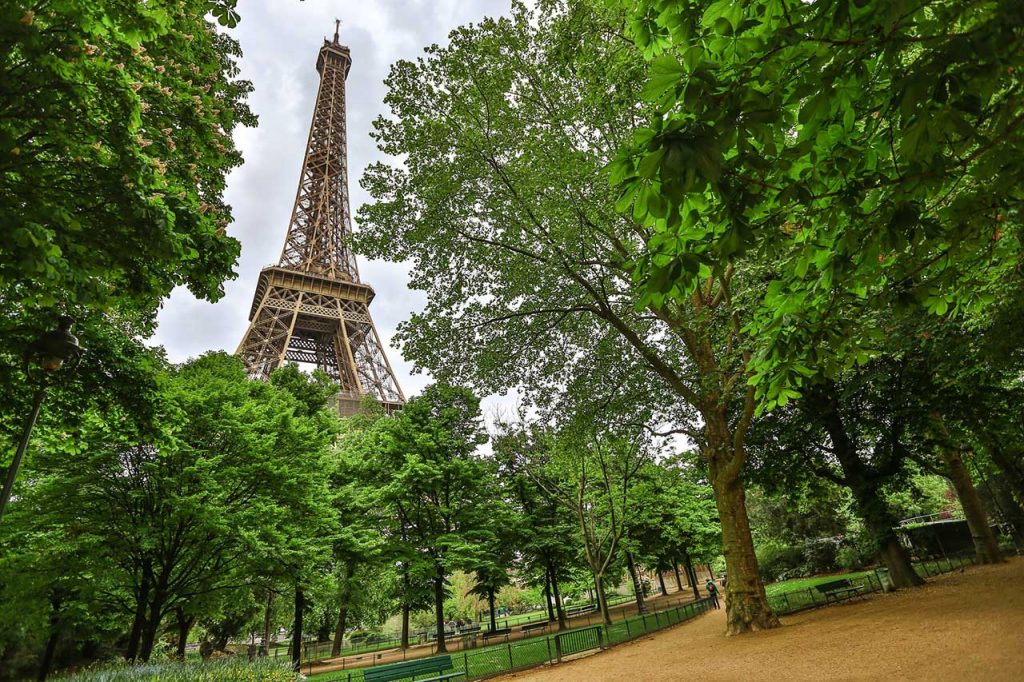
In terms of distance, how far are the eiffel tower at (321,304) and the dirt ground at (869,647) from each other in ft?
109

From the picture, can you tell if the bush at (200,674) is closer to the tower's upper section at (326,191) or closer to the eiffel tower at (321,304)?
the eiffel tower at (321,304)

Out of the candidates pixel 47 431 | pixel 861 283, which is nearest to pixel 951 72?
pixel 861 283

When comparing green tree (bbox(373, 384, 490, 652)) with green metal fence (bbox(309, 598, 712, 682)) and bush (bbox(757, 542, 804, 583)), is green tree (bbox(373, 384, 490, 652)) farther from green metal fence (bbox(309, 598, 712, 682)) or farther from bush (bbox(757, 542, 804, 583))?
bush (bbox(757, 542, 804, 583))

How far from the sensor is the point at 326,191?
53.5 meters

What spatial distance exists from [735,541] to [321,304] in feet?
132

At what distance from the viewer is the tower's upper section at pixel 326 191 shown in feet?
156

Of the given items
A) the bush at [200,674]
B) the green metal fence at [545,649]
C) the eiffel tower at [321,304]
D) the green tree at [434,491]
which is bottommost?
the green metal fence at [545,649]

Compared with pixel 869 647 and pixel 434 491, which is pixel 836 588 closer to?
pixel 869 647

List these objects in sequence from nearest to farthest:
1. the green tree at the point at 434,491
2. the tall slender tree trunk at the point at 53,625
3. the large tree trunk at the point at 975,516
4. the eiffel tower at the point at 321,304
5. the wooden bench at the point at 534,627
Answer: the tall slender tree trunk at the point at 53,625
the large tree trunk at the point at 975,516
the green tree at the point at 434,491
the wooden bench at the point at 534,627
the eiffel tower at the point at 321,304

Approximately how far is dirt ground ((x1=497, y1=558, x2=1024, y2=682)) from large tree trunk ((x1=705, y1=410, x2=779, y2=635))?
1.64 feet

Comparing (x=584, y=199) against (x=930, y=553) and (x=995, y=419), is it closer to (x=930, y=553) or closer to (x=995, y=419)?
(x=995, y=419)

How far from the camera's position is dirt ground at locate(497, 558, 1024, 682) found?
6.93 meters

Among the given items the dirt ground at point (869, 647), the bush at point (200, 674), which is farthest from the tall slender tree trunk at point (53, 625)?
the dirt ground at point (869, 647)

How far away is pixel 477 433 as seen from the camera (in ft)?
92.4
